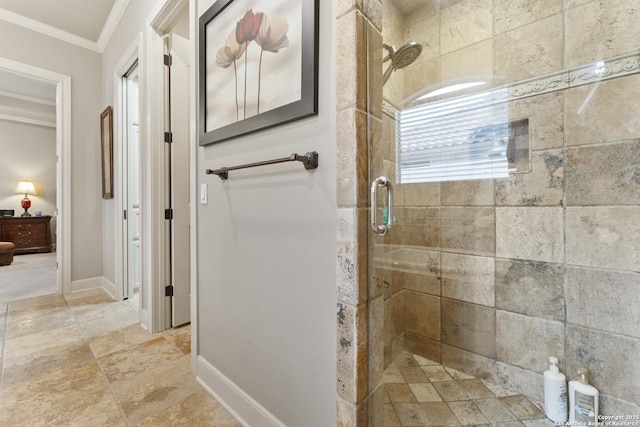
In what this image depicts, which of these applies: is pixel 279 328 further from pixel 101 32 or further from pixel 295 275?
pixel 101 32

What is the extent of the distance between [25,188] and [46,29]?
14.1 feet

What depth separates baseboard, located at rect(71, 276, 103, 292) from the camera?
332cm

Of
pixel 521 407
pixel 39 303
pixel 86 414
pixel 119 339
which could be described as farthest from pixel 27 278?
pixel 521 407

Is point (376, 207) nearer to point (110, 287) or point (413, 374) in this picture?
point (413, 374)

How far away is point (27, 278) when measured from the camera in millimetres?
3855

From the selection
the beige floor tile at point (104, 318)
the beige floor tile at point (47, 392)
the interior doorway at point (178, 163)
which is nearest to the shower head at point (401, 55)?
the interior doorway at point (178, 163)

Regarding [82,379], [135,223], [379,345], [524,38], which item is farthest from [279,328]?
[135,223]

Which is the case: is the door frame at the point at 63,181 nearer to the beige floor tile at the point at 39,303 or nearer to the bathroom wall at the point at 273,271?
the beige floor tile at the point at 39,303

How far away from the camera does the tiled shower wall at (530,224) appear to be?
3.90ft

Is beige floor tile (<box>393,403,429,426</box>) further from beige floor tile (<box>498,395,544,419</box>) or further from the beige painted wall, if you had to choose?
the beige painted wall

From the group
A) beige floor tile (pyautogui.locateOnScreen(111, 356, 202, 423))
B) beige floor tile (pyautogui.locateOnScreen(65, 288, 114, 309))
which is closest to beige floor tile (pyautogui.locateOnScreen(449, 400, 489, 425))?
beige floor tile (pyautogui.locateOnScreen(111, 356, 202, 423))

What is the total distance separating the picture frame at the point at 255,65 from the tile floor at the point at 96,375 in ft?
4.48

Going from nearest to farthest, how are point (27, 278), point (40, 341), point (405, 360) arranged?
1. point (405, 360)
2. point (40, 341)
3. point (27, 278)

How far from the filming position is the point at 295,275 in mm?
1126
